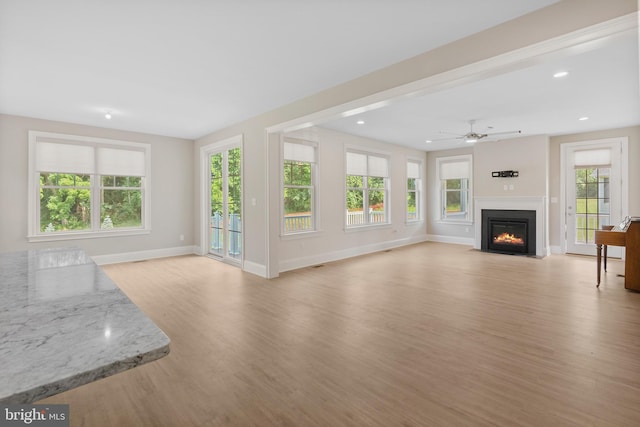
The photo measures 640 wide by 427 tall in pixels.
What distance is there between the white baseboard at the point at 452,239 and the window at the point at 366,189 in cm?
210

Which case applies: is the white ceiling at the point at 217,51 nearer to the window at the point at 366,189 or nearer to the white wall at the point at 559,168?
the window at the point at 366,189

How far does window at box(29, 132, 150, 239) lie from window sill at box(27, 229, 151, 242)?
14 mm

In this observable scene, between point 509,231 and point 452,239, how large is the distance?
168cm

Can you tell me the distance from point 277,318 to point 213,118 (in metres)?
3.80

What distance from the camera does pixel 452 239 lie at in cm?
899

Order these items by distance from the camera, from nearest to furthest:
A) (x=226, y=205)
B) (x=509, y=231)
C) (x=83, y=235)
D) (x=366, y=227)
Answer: (x=83, y=235), (x=226, y=205), (x=366, y=227), (x=509, y=231)

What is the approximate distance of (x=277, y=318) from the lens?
3.49 metres

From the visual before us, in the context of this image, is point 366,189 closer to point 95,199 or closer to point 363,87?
point 363,87

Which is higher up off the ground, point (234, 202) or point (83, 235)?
point (234, 202)

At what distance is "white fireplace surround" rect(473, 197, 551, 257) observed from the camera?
7.03 meters

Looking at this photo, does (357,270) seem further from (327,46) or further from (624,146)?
(624,146)

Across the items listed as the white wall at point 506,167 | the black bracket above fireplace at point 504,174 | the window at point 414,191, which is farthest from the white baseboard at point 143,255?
the black bracket above fireplace at point 504,174

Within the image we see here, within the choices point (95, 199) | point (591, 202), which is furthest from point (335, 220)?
point (591, 202)

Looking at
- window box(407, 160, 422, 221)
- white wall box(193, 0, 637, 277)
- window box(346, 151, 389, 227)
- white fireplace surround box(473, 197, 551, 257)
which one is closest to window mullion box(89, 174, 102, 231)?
white wall box(193, 0, 637, 277)
